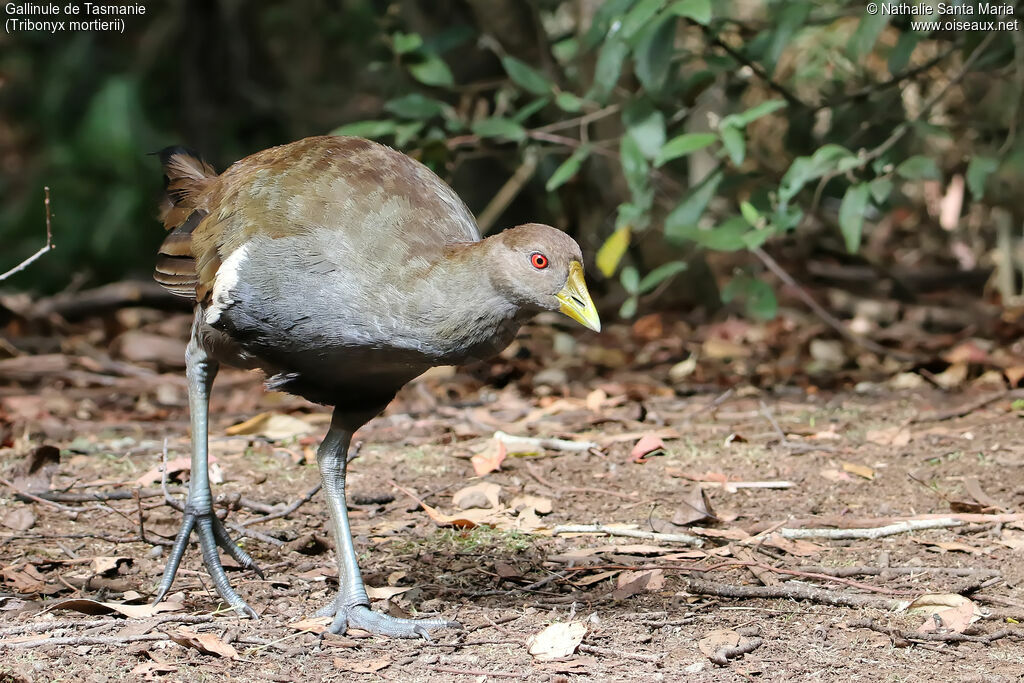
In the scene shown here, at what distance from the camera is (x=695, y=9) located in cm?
503

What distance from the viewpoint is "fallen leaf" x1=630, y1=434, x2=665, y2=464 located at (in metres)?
5.31

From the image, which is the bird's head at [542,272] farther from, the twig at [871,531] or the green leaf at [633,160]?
the green leaf at [633,160]

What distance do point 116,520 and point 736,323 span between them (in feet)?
16.5

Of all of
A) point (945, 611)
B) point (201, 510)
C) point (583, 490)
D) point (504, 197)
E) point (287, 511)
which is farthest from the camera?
point (504, 197)

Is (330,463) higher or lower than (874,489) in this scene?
higher

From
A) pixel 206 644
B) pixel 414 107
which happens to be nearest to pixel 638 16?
pixel 414 107

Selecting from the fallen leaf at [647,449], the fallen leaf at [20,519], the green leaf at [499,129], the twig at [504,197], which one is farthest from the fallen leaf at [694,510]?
the twig at [504,197]

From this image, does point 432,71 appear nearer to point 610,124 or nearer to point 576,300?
point 610,124

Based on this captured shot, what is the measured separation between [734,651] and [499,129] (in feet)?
12.2

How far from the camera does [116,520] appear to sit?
185 inches

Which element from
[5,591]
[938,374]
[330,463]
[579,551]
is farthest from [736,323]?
[5,591]

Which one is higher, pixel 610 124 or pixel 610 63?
pixel 610 63

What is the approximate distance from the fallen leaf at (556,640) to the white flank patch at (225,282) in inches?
55.8

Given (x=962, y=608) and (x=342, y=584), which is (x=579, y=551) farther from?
(x=962, y=608)
